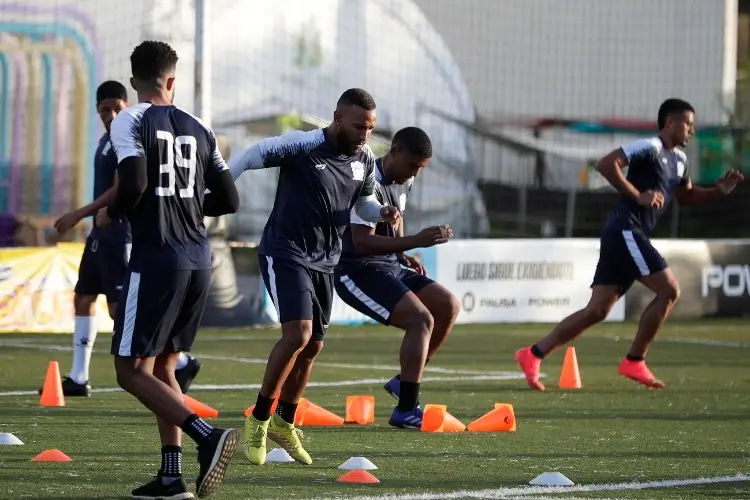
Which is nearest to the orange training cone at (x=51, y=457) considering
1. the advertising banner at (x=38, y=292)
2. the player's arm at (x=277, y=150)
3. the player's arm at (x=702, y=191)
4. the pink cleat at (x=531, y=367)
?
the player's arm at (x=277, y=150)

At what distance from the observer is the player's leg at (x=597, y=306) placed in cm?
1208

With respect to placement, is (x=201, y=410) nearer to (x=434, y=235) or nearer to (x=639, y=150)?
(x=434, y=235)

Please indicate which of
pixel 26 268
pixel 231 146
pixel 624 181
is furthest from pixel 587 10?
pixel 624 181

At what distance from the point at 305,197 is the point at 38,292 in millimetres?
9765

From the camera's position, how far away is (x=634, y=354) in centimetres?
1227

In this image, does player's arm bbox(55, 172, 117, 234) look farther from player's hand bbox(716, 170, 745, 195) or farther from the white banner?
the white banner

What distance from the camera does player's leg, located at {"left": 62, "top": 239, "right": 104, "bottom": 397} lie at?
10852mm

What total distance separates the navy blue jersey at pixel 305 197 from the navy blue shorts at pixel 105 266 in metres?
3.01

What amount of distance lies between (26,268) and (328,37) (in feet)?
28.3

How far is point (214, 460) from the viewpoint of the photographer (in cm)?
630

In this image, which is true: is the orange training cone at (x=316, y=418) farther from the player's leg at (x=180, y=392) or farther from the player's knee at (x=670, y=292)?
the player's knee at (x=670, y=292)

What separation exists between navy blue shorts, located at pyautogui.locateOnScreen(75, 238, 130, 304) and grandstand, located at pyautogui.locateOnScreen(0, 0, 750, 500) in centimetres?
75

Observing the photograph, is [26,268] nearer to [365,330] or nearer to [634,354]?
[365,330]

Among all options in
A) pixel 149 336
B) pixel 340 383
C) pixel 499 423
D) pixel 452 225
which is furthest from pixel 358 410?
pixel 452 225
